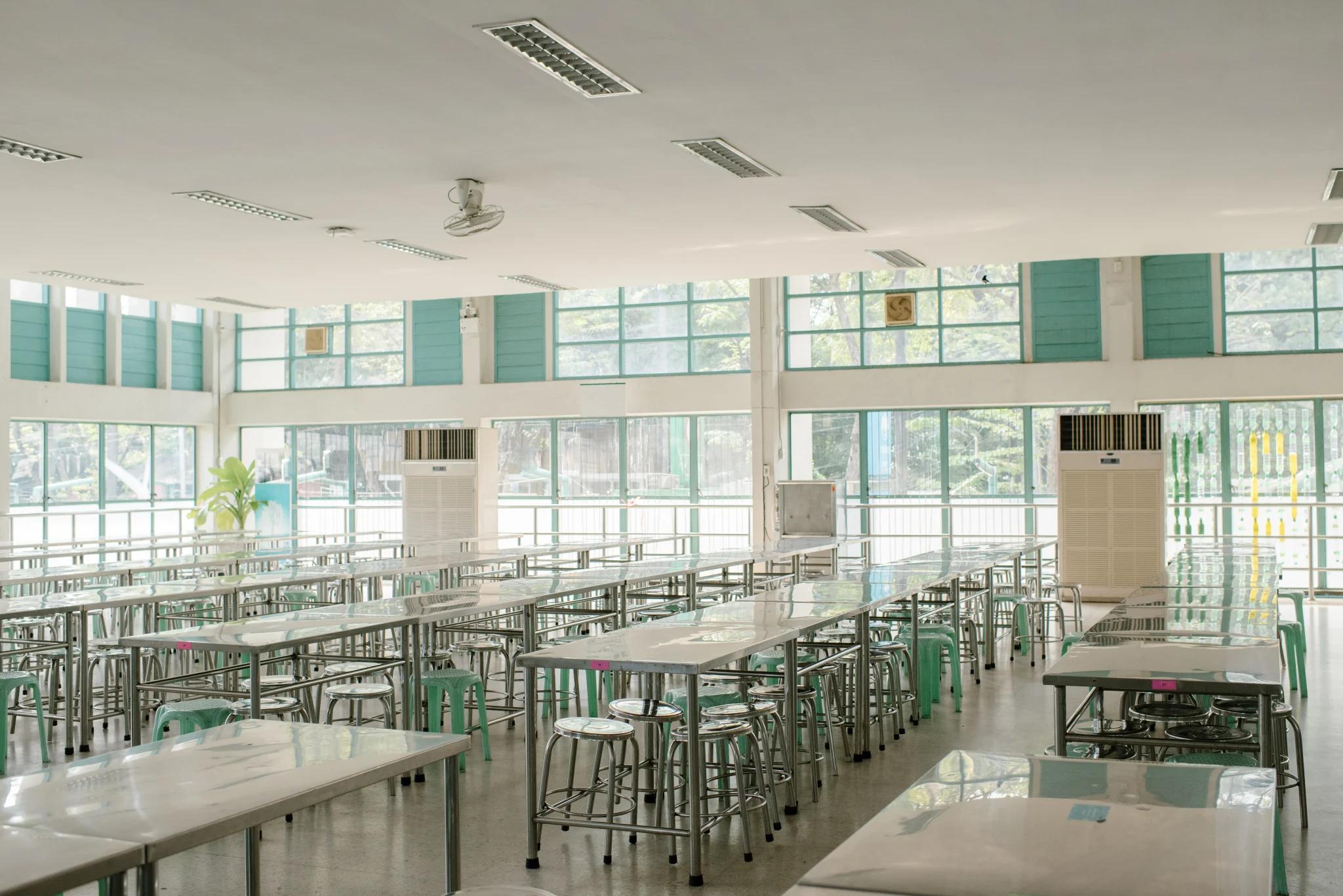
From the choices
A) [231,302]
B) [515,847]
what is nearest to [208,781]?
[515,847]

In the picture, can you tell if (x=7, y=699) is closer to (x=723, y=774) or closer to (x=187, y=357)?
(x=723, y=774)

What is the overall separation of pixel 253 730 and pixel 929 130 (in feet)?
14.0

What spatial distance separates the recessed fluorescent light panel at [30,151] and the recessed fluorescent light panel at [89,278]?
3.77 metres

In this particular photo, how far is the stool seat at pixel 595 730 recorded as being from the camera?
4203 mm

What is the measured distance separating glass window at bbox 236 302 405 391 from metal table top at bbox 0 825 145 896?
14704 millimetres

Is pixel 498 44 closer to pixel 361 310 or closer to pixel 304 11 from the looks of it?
pixel 304 11

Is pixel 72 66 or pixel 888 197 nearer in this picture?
pixel 72 66

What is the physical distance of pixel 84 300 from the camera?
1548cm

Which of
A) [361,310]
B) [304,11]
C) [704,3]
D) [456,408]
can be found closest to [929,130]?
[704,3]

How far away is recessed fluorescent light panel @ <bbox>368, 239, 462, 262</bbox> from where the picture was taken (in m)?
8.51

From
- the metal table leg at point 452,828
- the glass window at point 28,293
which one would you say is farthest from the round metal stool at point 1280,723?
the glass window at point 28,293

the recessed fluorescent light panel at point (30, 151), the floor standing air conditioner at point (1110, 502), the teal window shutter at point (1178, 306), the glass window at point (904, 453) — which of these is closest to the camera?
the recessed fluorescent light panel at point (30, 151)

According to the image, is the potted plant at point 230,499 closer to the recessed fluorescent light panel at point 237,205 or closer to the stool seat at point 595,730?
the recessed fluorescent light panel at point 237,205

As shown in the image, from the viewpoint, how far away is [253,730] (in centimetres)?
301
